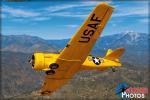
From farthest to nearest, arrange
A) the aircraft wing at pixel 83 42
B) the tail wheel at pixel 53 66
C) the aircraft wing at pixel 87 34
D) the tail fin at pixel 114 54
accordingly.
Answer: the tail fin at pixel 114 54
the tail wheel at pixel 53 66
the aircraft wing at pixel 83 42
the aircraft wing at pixel 87 34

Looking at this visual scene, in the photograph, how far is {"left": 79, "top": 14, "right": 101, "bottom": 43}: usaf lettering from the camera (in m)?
26.9

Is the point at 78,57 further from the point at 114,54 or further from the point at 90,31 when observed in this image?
the point at 114,54

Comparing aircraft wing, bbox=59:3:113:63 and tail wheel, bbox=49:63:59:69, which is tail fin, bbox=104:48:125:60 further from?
tail wheel, bbox=49:63:59:69

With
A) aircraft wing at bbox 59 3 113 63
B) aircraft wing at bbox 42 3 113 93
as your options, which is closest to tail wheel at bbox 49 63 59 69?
aircraft wing at bbox 42 3 113 93

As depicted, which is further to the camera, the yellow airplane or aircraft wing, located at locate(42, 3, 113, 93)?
the yellow airplane

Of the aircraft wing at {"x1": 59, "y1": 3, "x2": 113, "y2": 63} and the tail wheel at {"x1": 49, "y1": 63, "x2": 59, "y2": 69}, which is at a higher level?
the aircraft wing at {"x1": 59, "y1": 3, "x2": 113, "y2": 63}

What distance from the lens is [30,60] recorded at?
111 feet

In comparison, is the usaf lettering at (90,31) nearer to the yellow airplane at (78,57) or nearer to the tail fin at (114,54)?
the yellow airplane at (78,57)

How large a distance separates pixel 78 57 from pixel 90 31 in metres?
4.60

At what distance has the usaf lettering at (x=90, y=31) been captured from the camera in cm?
2690

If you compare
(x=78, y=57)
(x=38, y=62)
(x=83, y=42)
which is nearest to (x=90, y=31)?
(x=83, y=42)

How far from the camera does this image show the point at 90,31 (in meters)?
28.3

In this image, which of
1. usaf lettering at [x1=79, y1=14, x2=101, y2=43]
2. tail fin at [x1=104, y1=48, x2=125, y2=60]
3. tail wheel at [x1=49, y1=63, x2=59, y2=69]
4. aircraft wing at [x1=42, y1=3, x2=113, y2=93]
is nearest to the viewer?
aircraft wing at [x1=42, y1=3, x2=113, y2=93]

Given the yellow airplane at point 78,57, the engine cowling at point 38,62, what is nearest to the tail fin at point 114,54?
the yellow airplane at point 78,57
